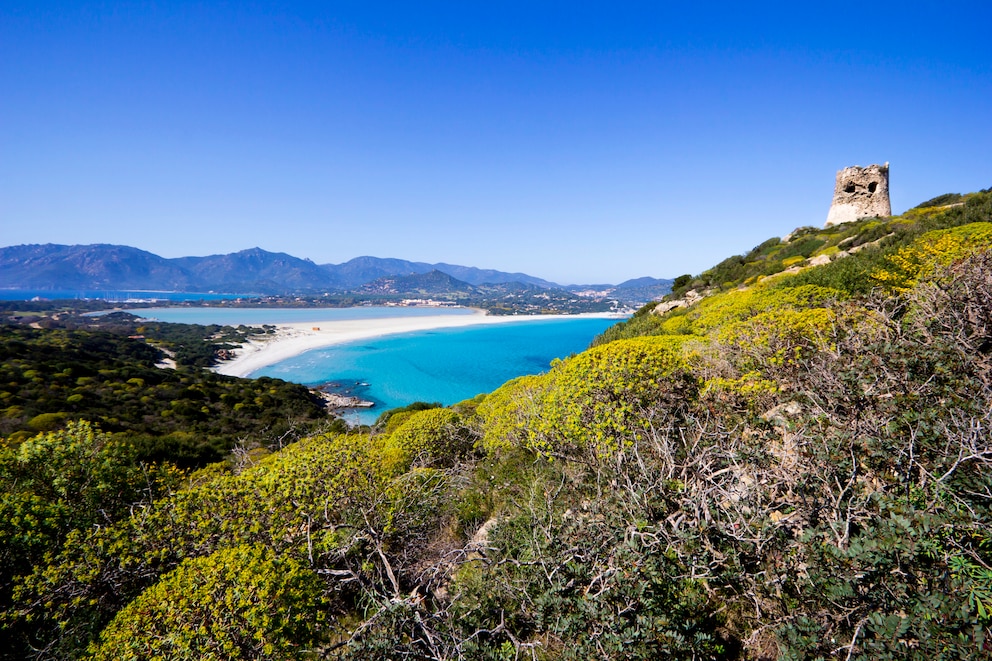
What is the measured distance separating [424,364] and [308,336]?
46150mm

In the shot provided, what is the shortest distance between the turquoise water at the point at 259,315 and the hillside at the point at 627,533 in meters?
138

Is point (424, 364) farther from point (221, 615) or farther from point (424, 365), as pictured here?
point (221, 615)

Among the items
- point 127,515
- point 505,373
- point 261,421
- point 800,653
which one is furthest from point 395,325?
point 800,653

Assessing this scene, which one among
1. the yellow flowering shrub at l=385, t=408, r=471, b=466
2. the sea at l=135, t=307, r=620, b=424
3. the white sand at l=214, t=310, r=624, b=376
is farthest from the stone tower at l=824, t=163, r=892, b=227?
the white sand at l=214, t=310, r=624, b=376

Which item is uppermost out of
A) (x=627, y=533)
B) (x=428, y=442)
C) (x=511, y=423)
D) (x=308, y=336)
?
(x=627, y=533)

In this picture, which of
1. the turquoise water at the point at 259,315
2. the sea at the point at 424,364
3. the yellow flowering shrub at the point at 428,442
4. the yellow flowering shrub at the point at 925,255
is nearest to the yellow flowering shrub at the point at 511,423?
the yellow flowering shrub at the point at 428,442

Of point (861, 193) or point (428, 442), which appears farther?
point (861, 193)

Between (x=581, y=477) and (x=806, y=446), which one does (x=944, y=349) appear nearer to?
(x=806, y=446)

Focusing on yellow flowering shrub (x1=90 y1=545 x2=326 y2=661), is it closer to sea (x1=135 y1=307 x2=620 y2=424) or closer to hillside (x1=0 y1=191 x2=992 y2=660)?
hillside (x1=0 y1=191 x2=992 y2=660)

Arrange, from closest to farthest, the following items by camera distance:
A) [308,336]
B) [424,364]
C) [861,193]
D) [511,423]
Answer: [511,423] < [861,193] < [424,364] < [308,336]

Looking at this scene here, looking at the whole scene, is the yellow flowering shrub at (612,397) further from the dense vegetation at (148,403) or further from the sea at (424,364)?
the sea at (424,364)

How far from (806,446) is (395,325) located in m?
122

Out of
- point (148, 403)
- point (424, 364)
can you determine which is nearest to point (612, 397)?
point (148, 403)

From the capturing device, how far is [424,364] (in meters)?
69.5
